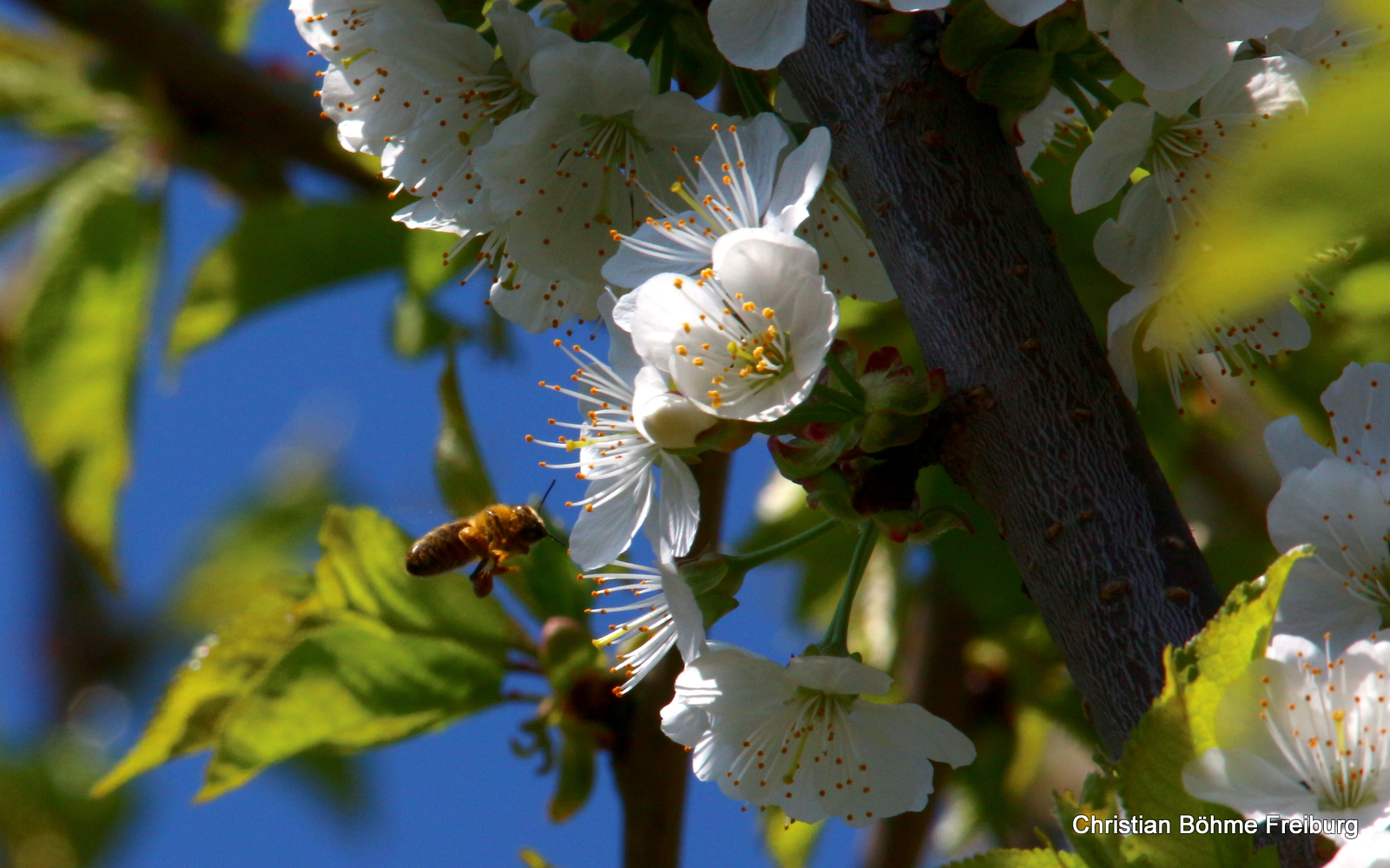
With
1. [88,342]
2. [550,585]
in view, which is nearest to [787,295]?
[550,585]

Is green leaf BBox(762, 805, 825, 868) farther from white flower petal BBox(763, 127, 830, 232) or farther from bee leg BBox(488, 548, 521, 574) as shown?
white flower petal BBox(763, 127, 830, 232)

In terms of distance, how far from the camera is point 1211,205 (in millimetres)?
1158

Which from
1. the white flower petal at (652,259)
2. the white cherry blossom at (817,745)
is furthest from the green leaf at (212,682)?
the white flower petal at (652,259)

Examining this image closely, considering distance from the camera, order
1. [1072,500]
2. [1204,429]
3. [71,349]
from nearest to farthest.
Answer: [1072,500] → [1204,429] → [71,349]

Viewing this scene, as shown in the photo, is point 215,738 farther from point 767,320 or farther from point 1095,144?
point 1095,144

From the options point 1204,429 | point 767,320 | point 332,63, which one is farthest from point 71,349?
point 1204,429

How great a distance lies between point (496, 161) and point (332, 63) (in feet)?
0.99

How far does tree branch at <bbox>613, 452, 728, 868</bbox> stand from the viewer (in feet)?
5.98

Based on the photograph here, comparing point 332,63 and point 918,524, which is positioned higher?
point 332,63

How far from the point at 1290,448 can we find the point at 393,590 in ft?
3.82

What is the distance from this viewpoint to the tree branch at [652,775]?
5.98 ft

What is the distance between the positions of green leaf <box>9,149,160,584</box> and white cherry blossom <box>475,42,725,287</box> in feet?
4.83

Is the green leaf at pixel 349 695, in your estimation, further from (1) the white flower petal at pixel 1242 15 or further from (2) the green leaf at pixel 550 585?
(1) the white flower petal at pixel 1242 15

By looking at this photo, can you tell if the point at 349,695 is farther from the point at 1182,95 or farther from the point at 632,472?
the point at 1182,95
